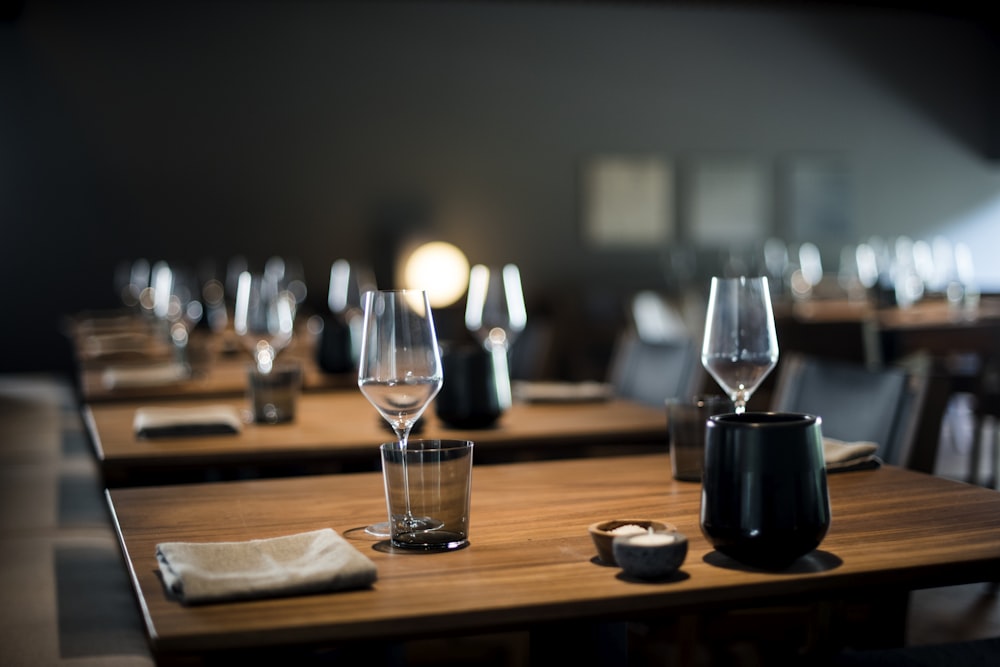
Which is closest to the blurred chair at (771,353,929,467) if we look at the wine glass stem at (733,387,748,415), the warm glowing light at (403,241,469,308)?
the wine glass stem at (733,387,748,415)

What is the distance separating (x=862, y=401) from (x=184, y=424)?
3.90ft

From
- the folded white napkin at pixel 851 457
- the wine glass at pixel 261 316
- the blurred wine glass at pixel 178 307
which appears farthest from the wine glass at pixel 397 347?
the blurred wine glass at pixel 178 307

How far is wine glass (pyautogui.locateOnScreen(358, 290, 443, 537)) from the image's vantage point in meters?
1.33

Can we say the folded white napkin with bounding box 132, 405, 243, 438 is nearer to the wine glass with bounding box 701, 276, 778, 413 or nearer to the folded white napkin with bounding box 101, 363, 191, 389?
the folded white napkin with bounding box 101, 363, 191, 389

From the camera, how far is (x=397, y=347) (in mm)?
1337

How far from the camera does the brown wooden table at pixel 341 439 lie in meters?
2.00

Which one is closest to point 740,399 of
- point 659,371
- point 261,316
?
point 261,316

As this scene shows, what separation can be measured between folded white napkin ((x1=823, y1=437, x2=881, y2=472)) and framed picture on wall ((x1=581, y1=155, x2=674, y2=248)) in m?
8.12

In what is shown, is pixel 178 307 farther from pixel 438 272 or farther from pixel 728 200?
pixel 728 200

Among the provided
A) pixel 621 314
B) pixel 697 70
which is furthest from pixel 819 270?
pixel 621 314

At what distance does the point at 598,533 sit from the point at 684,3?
9.22m

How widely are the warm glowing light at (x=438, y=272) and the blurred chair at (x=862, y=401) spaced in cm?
672

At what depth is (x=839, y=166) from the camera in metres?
10.6

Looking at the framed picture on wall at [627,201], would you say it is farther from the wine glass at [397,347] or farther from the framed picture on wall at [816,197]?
the wine glass at [397,347]
